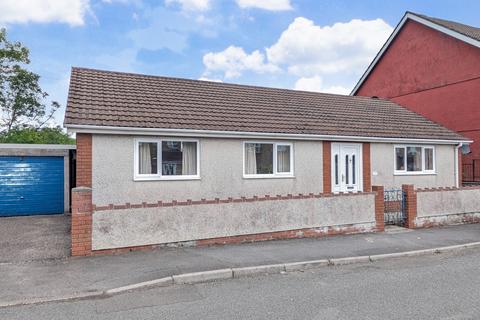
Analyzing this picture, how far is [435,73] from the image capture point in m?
17.6

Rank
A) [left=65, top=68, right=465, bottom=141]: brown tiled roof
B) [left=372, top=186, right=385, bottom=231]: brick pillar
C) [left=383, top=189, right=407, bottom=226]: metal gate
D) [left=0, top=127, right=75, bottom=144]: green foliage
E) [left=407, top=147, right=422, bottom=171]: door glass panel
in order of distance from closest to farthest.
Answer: [left=372, top=186, right=385, bottom=231]: brick pillar → [left=65, top=68, right=465, bottom=141]: brown tiled roof → [left=383, top=189, right=407, bottom=226]: metal gate → [left=407, top=147, right=422, bottom=171]: door glass panel → [left=0, top=127, right=75, bottom=144]: green foliage

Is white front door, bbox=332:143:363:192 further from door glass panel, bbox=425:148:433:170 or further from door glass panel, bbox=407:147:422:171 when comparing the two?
door glass panel, bbox=425:148:433:170

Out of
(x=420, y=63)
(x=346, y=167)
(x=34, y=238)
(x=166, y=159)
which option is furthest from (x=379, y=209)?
(x=420, y=63)

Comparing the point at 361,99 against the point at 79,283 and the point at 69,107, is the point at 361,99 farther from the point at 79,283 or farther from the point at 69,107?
the point at 79,283

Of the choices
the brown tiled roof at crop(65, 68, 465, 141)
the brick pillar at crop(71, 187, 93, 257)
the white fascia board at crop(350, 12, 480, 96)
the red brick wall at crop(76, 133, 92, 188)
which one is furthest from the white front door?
the white fascia board at crop(350, 12, 480, 96)

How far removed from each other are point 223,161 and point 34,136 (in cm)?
1688

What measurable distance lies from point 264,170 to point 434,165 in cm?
704

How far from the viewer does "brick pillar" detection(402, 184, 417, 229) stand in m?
10.0

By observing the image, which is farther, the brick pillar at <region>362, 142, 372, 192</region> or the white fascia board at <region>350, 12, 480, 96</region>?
the white fascia board at <region>350, 12, 480, 96</region>

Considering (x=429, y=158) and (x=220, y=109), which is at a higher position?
(x=220, y=109)

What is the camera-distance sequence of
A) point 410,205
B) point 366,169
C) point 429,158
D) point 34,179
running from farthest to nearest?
point 429,158
point 34,179
point 366,169
point 410,205

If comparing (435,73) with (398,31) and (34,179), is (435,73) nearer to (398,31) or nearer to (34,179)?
(398,31)

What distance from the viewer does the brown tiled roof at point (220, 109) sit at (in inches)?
384

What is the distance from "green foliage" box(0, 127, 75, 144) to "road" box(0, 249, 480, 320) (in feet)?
65.7
